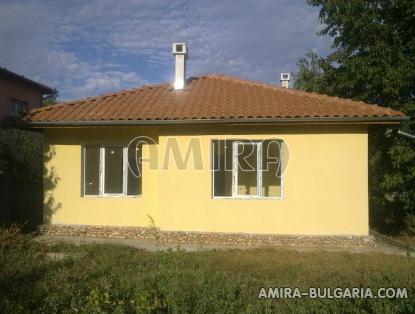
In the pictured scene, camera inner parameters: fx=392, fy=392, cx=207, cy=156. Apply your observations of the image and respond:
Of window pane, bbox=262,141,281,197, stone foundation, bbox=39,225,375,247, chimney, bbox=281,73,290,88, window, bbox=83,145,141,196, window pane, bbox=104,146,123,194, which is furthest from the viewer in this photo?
chimney, bbox=281,73,290,88

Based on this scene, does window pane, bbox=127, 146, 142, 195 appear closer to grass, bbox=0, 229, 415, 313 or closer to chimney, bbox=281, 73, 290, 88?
grass, bbox=0, 229, 415, 313

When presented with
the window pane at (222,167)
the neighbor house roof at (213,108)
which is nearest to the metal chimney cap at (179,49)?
the neighbor house roof at (213,108)

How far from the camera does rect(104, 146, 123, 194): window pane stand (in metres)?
11.2

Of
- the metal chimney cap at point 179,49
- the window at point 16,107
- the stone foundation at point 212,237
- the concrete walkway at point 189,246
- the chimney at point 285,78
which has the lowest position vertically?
the concrete walkway at point 189,246

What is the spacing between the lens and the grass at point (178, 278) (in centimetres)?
471

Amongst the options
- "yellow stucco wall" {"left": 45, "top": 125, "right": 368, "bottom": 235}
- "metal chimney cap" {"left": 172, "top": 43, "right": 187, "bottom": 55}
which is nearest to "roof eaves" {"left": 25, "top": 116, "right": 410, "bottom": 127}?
"yellow stucco wall" {"left": 45, "top": 125, "right": 368, "bottom": 235}

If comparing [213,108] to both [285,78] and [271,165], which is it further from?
[285,78]

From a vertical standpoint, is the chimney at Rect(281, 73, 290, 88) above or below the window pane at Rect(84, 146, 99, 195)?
above

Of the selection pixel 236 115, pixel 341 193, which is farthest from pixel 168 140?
pixel 341 193

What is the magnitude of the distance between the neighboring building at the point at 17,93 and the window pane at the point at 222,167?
506 inches

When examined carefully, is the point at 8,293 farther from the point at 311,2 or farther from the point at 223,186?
the point at 311,2

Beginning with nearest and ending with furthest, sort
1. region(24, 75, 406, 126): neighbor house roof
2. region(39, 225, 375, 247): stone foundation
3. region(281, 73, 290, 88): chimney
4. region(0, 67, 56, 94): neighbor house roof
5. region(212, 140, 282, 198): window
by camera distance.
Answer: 1. region(24, 75, 406, 126): neighbor house roof
2. region(39, 225, 375, 247): stone foundation
3. region(212, 140, 282, 198): window
4. region(281, 73, 290, 88): chimney
5. region(0, 67, 56, 94): neighbor house roof

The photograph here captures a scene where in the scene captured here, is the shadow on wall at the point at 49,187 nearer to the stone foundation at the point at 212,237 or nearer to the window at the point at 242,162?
the stone foundation at the point at 212,237

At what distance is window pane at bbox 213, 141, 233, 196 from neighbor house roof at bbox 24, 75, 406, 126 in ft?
3.41
